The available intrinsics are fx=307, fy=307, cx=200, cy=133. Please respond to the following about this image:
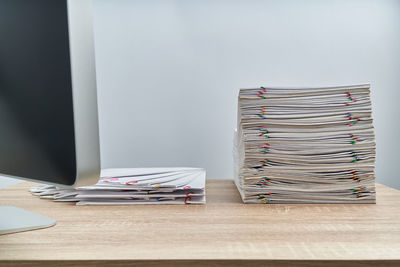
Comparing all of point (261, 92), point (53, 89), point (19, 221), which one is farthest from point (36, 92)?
point (261, 92)

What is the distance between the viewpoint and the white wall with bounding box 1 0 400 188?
1.35 metres

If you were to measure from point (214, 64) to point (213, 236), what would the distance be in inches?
40.5

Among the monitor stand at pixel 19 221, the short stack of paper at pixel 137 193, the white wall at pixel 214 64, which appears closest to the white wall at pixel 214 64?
the white wall at pixel 214 64

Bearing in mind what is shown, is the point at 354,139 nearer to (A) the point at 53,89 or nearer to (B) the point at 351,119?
(B) the point at 351,119

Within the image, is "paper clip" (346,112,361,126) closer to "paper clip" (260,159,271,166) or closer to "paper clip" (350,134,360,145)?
"paper clip" (350,134,360,145)

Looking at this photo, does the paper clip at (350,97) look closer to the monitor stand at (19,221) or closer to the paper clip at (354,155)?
the paper clip at (354,155)

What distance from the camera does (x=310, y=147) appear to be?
0.66 m

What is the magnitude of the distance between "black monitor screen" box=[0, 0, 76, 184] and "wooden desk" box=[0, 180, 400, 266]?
98 millimetres

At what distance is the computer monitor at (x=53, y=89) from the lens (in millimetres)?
389

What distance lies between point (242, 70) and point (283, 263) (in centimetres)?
110

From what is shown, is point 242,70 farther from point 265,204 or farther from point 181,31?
point 265,204

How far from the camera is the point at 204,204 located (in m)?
0.66

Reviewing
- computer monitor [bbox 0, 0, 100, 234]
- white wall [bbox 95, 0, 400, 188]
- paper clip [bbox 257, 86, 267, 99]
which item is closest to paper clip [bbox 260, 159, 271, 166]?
paper clip [bbox 257, 86, 267, 99]

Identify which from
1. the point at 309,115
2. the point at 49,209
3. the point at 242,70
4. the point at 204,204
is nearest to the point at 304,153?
the point at 309,115
